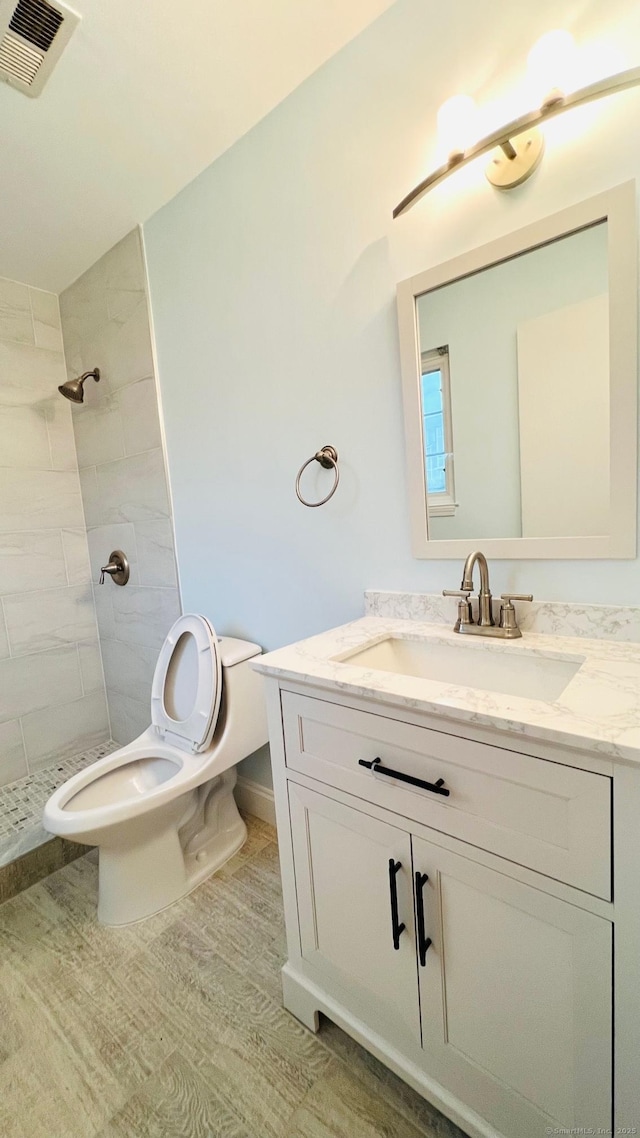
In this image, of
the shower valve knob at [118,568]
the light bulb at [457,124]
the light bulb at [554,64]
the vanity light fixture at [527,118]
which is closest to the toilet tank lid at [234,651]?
the shower valve knob at [118,568]

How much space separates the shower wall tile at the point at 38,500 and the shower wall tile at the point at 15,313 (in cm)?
62

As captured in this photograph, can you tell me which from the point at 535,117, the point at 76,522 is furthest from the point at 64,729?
the point at 535,117

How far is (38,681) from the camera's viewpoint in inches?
85.4

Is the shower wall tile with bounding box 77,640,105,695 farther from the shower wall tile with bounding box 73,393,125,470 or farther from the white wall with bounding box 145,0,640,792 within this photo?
the shower wall tile with bounding box 73,393,125,470

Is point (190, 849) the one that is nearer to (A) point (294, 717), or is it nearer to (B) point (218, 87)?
(A) point (294, 717)

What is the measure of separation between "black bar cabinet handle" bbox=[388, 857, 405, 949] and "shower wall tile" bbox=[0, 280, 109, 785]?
2.02 meters

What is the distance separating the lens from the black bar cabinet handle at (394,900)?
31.5 inches

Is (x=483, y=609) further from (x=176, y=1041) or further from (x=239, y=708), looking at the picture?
(x=176, y=1041)

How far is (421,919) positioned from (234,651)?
98 cm

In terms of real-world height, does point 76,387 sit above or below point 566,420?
above

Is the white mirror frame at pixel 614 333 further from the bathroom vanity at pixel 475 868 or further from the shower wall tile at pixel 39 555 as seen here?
the shower wall tile at pixel 39 555

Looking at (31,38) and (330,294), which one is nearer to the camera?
(31,38)

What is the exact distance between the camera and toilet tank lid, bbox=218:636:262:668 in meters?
1.51

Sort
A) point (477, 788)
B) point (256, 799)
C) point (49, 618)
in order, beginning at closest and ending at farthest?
point (477, 788) < point (256, 799) < point (49, 618)
